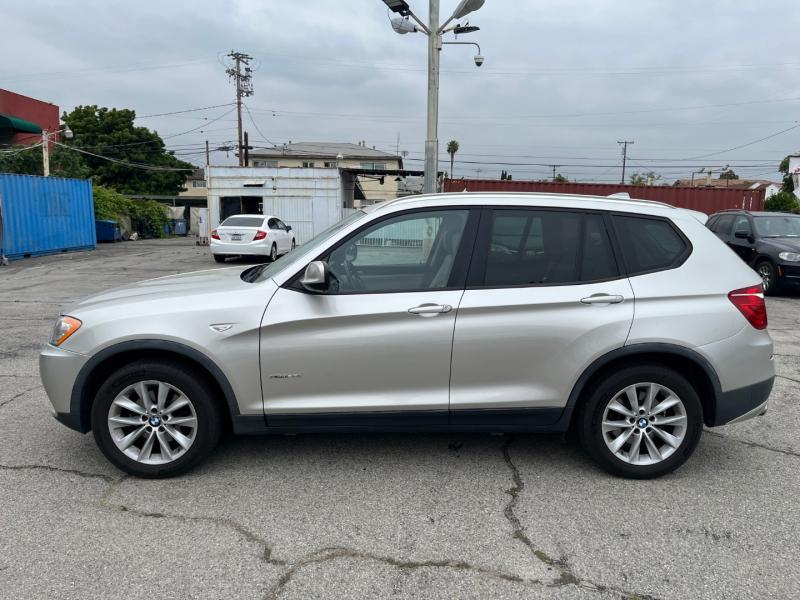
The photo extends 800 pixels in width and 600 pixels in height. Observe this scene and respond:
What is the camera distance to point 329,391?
3.37 meters

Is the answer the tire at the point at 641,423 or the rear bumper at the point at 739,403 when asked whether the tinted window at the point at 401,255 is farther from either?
the rear bumper at the point at 739,403

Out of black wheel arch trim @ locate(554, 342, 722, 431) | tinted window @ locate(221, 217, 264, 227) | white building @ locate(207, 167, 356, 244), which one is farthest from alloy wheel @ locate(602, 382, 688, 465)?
white building @ locate(207, 167, 356, 244)

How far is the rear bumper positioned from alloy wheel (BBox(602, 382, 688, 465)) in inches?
8.8

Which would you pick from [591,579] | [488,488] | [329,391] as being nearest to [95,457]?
[329,391]

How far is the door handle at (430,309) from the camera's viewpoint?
3301 millimetres

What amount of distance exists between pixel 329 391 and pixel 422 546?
1.01 m

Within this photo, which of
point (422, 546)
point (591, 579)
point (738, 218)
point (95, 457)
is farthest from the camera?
point (738, 218)

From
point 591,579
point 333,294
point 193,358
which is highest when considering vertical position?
point 333,294

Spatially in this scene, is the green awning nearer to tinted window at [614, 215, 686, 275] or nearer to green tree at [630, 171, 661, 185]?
tinted window at [614, 215, 686, 275]

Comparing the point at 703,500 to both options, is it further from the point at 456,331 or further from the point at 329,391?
the point at 329,391

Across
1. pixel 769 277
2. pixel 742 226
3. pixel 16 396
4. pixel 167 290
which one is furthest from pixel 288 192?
pixel 167 290

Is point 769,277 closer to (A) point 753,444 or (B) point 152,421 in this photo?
(A) point 753,444

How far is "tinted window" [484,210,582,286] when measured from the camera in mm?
3455

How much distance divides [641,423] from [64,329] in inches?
137
